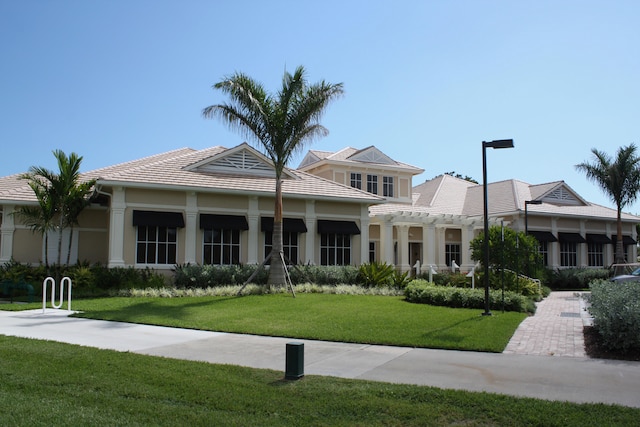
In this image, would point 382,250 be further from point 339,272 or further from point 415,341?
point 415,341

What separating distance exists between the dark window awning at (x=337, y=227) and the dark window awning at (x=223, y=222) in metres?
3.44

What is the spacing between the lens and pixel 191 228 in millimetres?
21172

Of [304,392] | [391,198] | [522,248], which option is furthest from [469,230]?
[304,392]

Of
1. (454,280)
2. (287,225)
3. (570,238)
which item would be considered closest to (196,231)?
(287,225)

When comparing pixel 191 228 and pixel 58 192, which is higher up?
pixel 58 192

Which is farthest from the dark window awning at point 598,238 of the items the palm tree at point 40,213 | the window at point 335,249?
the palm tree at point 40,213

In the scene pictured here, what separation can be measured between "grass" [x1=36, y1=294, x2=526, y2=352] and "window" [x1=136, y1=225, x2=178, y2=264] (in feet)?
11.6

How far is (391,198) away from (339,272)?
12.1 metres

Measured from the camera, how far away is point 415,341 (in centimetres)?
1035

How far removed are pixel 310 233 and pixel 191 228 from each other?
524 centimetres

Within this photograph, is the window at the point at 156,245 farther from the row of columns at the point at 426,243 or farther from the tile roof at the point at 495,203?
the tile roof at the point at 495,203

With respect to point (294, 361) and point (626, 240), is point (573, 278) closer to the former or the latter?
point (626, 240)

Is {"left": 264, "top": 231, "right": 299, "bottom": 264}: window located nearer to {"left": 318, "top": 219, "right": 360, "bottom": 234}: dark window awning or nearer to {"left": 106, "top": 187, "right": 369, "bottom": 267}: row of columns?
{"left": 106, "top": 187, "right": 369, "bottom": 267}: row of columns

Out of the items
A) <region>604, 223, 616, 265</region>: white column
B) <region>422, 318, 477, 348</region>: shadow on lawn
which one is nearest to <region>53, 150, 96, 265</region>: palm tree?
<region>422, 318, 477, 348</region>: shadow on lawn
